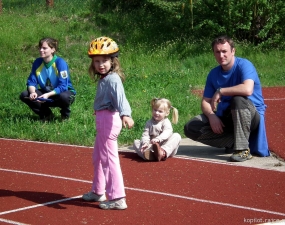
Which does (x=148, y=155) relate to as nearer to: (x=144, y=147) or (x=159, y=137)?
(x=144, y=147)

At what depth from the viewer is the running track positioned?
6.86 metres

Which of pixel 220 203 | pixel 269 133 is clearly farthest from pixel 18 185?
pixel 269 133

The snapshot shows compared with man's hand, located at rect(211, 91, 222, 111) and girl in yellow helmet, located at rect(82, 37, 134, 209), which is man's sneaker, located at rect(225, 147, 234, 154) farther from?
girl in yellow helmet, located at rect(82, 37, 134, 209)

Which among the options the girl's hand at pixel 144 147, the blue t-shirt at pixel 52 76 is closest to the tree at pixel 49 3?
the blue t-shirt at pixel 52 76

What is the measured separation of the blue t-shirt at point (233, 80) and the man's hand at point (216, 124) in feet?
0.66

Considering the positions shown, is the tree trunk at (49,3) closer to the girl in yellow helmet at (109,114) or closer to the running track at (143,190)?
the running track at (143,190)

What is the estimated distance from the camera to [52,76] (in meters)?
12.1

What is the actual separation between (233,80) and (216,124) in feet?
2.02

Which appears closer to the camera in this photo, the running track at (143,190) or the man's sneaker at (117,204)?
the running track at (143,190)

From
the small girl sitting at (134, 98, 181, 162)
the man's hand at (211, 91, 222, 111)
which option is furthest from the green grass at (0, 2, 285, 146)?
the man's hand at (211, 91, 222, 111)

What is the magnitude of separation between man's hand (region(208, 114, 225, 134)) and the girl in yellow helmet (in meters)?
2.29

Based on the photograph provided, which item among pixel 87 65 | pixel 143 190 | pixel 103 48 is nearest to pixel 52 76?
pixel 143 190

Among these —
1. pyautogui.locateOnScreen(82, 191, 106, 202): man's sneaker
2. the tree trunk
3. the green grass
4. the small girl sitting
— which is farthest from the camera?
the tree trunk

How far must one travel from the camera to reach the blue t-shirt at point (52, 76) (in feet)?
39.2
